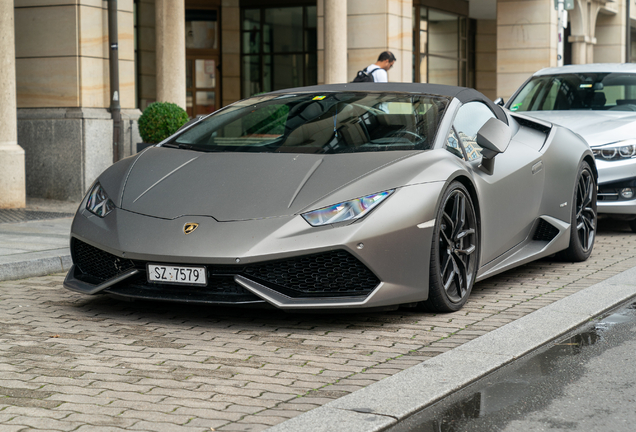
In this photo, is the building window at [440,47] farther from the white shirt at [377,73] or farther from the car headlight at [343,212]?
the car headlight at [343,212]

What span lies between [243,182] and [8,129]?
6579 millimetres

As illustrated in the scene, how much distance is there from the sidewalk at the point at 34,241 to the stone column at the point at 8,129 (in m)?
0.25

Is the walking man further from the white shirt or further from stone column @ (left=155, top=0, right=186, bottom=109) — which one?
stone column @ (left=155, top=0, right=186, bottom=109)

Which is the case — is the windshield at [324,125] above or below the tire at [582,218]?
above

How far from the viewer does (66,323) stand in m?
5.18

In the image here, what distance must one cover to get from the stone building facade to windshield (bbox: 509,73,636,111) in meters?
5.24

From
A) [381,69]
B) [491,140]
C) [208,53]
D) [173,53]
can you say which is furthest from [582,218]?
[208,53]

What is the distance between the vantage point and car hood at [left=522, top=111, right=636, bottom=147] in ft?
30.3

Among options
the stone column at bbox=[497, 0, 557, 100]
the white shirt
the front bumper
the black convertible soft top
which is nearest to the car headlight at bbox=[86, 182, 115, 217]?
the front bumper

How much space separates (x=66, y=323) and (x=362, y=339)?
165cm

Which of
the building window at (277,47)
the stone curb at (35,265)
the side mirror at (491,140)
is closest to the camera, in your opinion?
the side mirror at (491,140)

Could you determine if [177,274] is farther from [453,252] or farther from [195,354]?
[453,252]

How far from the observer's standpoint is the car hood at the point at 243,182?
4.95 metres

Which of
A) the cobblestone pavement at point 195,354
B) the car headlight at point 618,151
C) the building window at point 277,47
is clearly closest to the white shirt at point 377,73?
the car headlight at point 618,151
